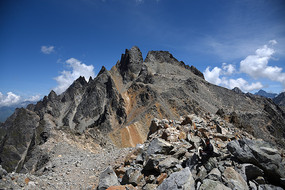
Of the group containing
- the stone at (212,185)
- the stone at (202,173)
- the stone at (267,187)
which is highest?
the stone at (202,173)

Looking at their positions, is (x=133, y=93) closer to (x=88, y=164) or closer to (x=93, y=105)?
(x=93, y=105)

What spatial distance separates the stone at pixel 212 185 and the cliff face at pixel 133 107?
31.1 metres

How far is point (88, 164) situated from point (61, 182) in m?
3.46

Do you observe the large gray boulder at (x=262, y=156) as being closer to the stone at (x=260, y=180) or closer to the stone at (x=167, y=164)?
the stone at (x=260, y=180)

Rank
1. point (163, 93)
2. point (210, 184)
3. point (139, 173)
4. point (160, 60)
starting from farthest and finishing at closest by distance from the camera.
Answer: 1. point (160, 60)
2. point (163, 93)
3. point (139, 173)
4. point (210, 184)

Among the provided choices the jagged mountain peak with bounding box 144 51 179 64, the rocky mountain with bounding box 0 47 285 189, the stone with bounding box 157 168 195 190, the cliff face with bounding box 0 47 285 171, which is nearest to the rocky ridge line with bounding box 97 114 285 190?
the stone with bounding box 157 168 195 190

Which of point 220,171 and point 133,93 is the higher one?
point 133,93

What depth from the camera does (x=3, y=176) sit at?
8.77 m

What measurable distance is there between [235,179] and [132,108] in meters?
54.2

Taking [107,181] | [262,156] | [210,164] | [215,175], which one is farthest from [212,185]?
[107,181]

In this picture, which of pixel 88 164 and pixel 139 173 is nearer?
pixel 139 173

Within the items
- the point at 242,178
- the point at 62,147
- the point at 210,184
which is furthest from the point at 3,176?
the point at 62,147

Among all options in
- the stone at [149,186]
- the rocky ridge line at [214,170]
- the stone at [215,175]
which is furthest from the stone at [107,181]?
the stone at [215,175]

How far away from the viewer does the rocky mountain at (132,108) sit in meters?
48.6
